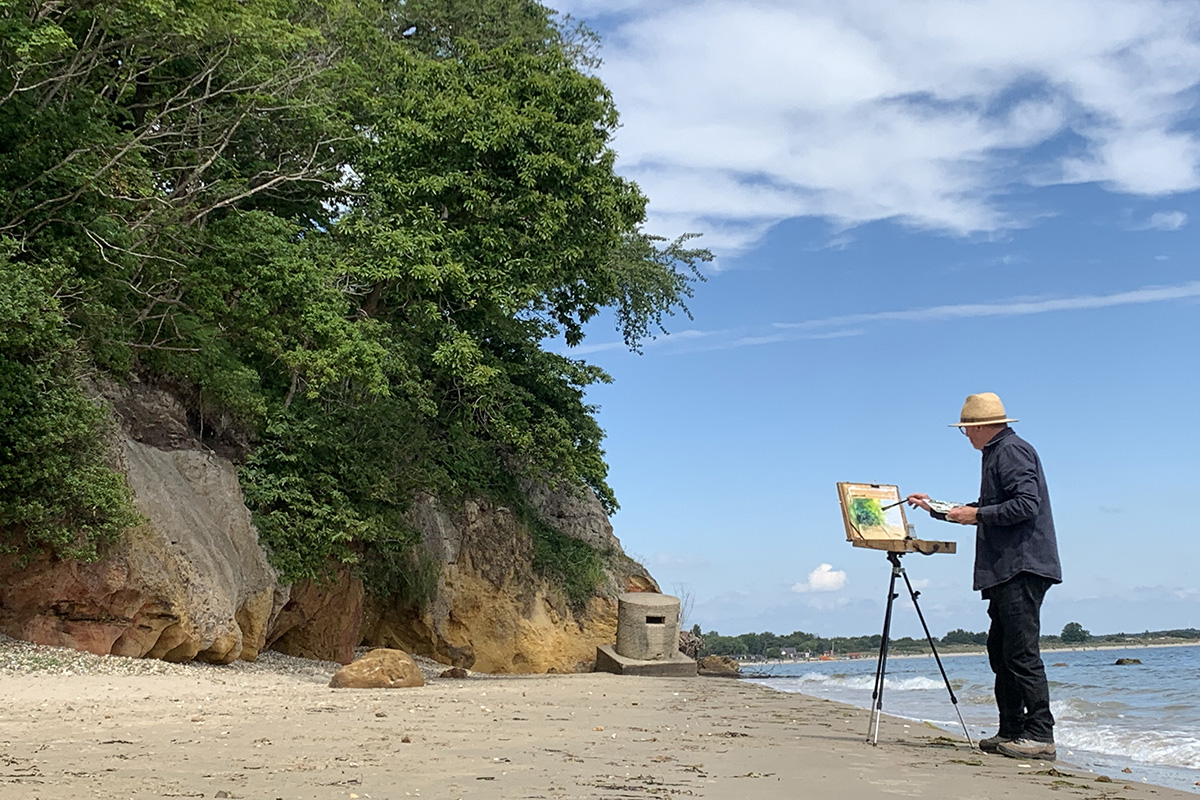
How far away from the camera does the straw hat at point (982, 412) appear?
283 inches

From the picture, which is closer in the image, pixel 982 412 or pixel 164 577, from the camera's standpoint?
pixel 982 412

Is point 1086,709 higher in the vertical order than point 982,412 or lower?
lower

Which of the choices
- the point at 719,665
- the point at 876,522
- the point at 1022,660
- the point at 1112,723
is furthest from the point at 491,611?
the point at 1022,660

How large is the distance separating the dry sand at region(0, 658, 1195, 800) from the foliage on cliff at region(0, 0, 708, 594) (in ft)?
13.2

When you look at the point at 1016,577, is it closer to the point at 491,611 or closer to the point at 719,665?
the point at 491,611

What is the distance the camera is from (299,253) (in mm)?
15906

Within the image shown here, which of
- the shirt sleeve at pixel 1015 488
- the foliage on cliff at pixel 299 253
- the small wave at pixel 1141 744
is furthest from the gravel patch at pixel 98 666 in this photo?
the small wave at pixel 1141 744

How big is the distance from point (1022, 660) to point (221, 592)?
9078mm

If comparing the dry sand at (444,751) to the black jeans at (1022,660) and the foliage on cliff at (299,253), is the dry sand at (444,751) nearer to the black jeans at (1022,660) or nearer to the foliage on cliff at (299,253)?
the black jeans at (1022,660)

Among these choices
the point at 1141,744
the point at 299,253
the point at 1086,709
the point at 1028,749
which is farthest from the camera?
the point at 299,253

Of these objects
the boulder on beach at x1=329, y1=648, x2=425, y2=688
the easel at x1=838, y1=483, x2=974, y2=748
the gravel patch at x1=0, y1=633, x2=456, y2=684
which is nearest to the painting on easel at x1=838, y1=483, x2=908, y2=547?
the easel at x1=838, y1=483, x2=974, y2=748

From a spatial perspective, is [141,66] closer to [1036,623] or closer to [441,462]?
[441,462]

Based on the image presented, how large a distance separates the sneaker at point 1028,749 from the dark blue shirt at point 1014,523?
95cm

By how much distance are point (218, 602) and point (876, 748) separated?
27.2 feet
